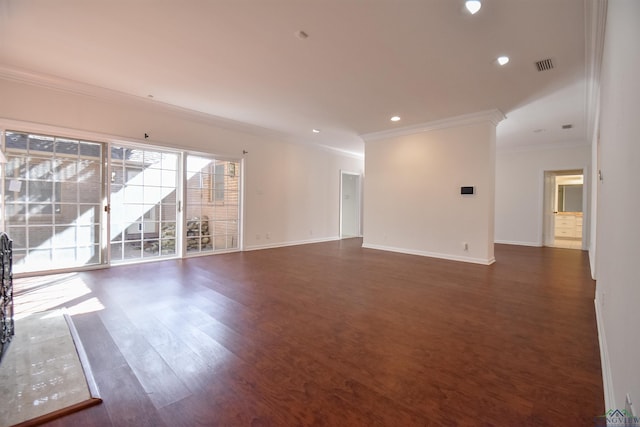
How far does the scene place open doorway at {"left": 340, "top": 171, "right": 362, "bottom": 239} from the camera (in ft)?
30.4

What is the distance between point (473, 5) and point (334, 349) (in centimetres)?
290

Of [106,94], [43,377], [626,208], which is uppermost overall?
[106,94]

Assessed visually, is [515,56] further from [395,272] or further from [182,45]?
[182,45]

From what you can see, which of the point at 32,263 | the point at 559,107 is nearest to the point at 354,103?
the point at 559,107

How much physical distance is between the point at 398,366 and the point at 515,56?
3.42 meters

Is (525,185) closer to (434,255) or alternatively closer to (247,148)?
(434,255)

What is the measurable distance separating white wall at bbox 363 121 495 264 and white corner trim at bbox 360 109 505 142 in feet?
0.26

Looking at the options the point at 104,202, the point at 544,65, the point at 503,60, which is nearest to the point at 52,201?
the point at 104,202

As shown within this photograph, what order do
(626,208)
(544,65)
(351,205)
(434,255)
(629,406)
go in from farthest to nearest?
(351,205) → (434,255) → (544,65) → (626,208) → (629,406)

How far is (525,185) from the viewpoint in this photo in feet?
25.1

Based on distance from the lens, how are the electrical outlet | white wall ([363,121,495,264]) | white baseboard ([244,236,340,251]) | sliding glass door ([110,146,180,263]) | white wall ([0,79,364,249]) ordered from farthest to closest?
1. white baseboard ([244,236,340,251])
2. white wall ([363,121,495,264])
3. sliding glass door ([110,146,180,263])
4. white wall ([0,79,364,249])
5. the electrical outlet

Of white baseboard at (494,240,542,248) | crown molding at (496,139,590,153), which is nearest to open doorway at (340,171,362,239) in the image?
white baseboard at (494,240,542,248)

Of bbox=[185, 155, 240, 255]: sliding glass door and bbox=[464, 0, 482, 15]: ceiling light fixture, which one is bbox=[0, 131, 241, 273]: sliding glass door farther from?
bbox=[464, 0, 482, 15]: ceiling light fixture

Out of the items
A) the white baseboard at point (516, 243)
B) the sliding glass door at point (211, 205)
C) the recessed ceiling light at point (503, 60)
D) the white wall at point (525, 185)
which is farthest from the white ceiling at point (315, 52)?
the white baseboard at point (516, 243)
